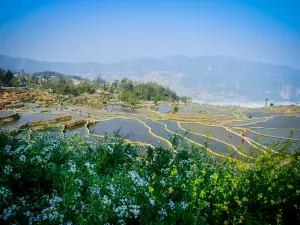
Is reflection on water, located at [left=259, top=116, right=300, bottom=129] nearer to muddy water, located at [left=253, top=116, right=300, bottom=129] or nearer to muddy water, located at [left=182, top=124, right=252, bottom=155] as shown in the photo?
muddy water, located at [left=253, top=116, right=300, bottom=129]

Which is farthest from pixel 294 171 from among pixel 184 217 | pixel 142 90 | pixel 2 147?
pixel 142 90

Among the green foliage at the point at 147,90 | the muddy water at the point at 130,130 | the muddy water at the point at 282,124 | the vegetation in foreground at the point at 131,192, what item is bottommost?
the muddy water at the point at 130,130

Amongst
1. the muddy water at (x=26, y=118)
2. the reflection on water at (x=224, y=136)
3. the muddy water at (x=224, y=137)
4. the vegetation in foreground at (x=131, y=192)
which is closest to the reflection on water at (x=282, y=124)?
the reflection on water at (x=224, y=136)

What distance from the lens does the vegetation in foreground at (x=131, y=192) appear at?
321cm

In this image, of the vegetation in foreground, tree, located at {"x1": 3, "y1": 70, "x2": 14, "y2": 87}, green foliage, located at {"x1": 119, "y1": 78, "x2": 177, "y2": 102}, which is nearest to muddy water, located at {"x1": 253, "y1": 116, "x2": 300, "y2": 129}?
the vegetation in foreground

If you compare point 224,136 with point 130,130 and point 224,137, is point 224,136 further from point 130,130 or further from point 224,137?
point 130,130

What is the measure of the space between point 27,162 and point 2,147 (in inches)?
47.4

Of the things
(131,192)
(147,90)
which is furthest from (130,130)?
(147,90)

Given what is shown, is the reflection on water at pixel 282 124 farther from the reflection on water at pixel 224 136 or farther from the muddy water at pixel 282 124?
the reflection on water at pixel 224 136

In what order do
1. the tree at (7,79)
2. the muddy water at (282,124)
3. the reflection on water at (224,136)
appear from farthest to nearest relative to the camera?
the tree at (7,79), the muddy water at (282,124), the reflection on water at (224,136)

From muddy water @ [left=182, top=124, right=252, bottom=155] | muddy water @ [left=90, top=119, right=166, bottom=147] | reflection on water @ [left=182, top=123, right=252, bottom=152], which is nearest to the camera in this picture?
muddy water @ [left=182, top=124, right=252, bottom=155]

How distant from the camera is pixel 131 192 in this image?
3.85 metres

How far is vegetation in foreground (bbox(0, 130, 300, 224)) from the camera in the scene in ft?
10.5

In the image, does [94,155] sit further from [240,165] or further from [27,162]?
[240,165]
